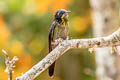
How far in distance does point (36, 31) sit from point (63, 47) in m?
6.91

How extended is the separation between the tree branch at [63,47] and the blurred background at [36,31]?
5559 mm

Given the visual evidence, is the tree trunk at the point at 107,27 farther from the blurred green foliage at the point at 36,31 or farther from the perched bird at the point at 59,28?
the perched bird at the point at 59,28

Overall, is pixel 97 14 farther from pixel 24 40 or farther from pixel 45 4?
pixel 24 40

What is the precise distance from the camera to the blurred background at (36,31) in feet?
28.4

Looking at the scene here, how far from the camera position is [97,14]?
6.04m

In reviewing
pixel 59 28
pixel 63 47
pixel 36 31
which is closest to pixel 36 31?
pixel 36 31

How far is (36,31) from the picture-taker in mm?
9430

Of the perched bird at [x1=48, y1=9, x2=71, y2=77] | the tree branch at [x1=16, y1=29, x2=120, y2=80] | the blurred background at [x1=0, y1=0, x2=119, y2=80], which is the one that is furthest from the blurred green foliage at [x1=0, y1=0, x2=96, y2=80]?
the tree branch at [x1=16, y1=29, x2=120, y2=80]

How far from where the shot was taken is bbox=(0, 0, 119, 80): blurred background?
340 inches

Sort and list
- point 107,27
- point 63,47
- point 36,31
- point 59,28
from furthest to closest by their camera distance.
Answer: point 36,31 < point 107,27 < point 59,28 < point 63,47

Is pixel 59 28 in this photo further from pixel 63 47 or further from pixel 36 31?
pixel 36 31

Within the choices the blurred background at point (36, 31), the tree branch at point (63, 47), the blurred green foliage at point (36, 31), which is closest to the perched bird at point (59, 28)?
the tree branch at point (63, 47)

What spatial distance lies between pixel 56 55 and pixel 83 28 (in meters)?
7.15

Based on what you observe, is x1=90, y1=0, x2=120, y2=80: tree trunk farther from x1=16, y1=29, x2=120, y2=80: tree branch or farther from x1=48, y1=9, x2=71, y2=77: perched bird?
x1=16, y1=29, x2=120, y2=80: tree branch
